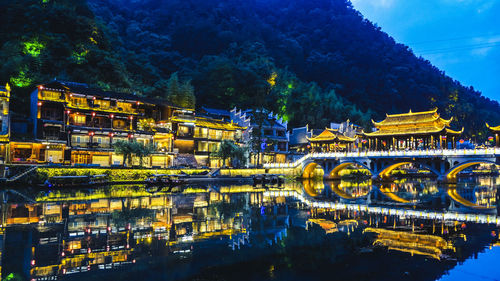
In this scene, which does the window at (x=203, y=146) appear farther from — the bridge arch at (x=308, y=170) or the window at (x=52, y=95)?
the window at (x=52, y=95)

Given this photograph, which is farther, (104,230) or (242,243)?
(104,230)

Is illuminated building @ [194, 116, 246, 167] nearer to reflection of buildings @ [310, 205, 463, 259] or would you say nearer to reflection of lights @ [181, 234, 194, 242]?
reflection of buildings @ [310, 205, 463, 259]

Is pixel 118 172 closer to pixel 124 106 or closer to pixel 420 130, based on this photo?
pixel 124 106

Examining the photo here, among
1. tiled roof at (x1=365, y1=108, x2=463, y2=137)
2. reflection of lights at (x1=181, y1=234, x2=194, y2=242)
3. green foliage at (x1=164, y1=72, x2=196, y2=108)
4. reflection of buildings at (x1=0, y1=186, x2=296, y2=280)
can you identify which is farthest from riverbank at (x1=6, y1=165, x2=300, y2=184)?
reflection of lights at (x1=181, y1=234, x2=194, y2=242)

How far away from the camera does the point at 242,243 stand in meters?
15.0

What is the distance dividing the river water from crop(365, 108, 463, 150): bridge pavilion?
30.8 metres

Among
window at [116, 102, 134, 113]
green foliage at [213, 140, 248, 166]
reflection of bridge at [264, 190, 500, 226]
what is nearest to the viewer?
reflection of bridge at [264, 190, 500, 226]

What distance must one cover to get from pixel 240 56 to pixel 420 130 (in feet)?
222

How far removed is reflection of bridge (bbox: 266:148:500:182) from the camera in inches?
1751

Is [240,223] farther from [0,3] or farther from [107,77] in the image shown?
[0,3]

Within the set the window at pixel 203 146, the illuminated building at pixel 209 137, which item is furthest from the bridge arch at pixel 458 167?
the window at pixel 203 146

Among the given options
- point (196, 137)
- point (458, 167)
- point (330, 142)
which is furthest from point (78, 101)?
point (458, 167)

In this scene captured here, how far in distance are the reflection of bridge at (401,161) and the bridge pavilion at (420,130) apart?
5.22 meters

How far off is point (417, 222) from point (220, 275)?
14.1m
